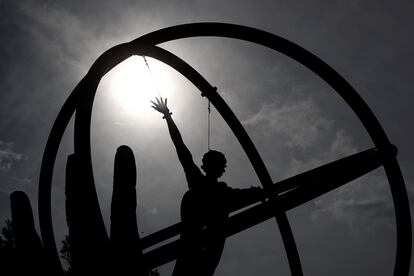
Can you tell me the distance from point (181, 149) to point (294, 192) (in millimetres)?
3077

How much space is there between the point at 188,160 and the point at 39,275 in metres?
3.71

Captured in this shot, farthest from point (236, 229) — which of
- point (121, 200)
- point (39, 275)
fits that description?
point (39, 275)

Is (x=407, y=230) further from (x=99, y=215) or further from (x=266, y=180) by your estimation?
(x=99, y=215)

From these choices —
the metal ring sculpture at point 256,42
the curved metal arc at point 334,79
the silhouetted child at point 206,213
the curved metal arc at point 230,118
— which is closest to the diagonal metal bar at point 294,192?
the silhouetted child at point 206,213

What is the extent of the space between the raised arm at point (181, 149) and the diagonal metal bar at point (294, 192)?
1.00 m

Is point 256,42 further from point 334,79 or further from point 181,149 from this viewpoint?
point 181,149

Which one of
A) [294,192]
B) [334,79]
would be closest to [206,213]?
[294,192]

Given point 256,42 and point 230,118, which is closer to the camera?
point 256,42

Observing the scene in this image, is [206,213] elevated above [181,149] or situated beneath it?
situated beneath

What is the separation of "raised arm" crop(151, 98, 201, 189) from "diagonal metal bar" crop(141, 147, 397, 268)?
Result: 100 centimetres

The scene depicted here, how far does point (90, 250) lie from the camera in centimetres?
361

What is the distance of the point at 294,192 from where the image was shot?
4.69 meters

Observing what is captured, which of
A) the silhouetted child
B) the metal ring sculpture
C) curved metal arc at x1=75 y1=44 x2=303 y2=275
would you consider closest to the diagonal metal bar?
the silhouetted child

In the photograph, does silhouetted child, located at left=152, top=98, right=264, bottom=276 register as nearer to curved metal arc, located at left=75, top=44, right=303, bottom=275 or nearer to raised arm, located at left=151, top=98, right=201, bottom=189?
raised arm, located at left=151, top=98, right=201, bottom=189
